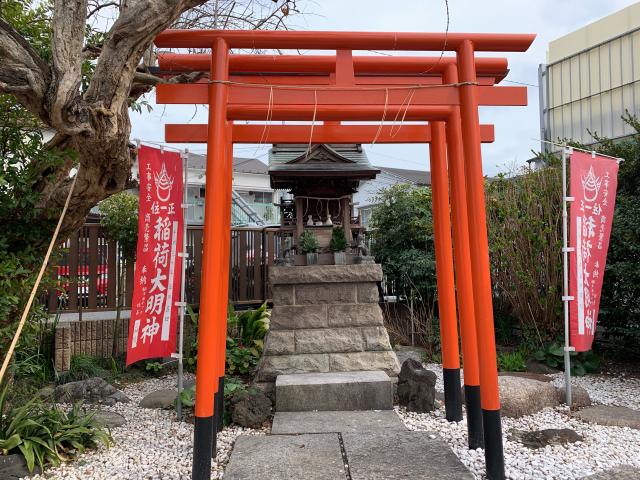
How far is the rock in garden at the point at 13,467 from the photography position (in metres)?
3.08

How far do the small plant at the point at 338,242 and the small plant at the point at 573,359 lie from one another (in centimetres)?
320

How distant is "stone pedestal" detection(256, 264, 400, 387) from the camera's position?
534 cm

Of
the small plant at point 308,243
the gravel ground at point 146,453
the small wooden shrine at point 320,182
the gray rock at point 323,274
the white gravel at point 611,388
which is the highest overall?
the small wooden shrine at point 320,182

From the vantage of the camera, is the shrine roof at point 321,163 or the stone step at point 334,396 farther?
the shrine roof at point 321,163

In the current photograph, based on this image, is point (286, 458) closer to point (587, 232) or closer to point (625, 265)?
point (587, 232)

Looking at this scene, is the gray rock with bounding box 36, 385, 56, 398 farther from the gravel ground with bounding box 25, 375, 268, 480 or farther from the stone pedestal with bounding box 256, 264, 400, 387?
the stone pedestal with bounding box 256, 264, 400, 387

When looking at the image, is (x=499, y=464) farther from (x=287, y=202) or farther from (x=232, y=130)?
(x=287, y=202)

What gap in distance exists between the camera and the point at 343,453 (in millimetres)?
3459

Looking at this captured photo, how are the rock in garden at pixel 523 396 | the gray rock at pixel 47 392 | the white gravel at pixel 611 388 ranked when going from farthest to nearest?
the white gravel at pixel 611 388 → the gray rock at pixel 47 392 → the rock in garden at pixel 523 396

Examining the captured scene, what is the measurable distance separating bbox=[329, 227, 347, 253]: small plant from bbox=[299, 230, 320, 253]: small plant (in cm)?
21

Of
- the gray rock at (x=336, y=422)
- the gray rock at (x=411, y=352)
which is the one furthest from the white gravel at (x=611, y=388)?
the gray rock at (x=336, y=422)

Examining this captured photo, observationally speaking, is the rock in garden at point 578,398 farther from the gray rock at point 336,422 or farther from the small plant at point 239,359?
the small plant at point 239,359

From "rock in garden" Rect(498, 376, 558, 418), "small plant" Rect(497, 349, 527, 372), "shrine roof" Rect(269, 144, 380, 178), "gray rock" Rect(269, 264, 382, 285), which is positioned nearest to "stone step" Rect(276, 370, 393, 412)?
"rock in garden" Rect(498, 376, 558, 418)

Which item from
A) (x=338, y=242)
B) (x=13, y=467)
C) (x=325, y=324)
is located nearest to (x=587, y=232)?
(x=338, y=242)
